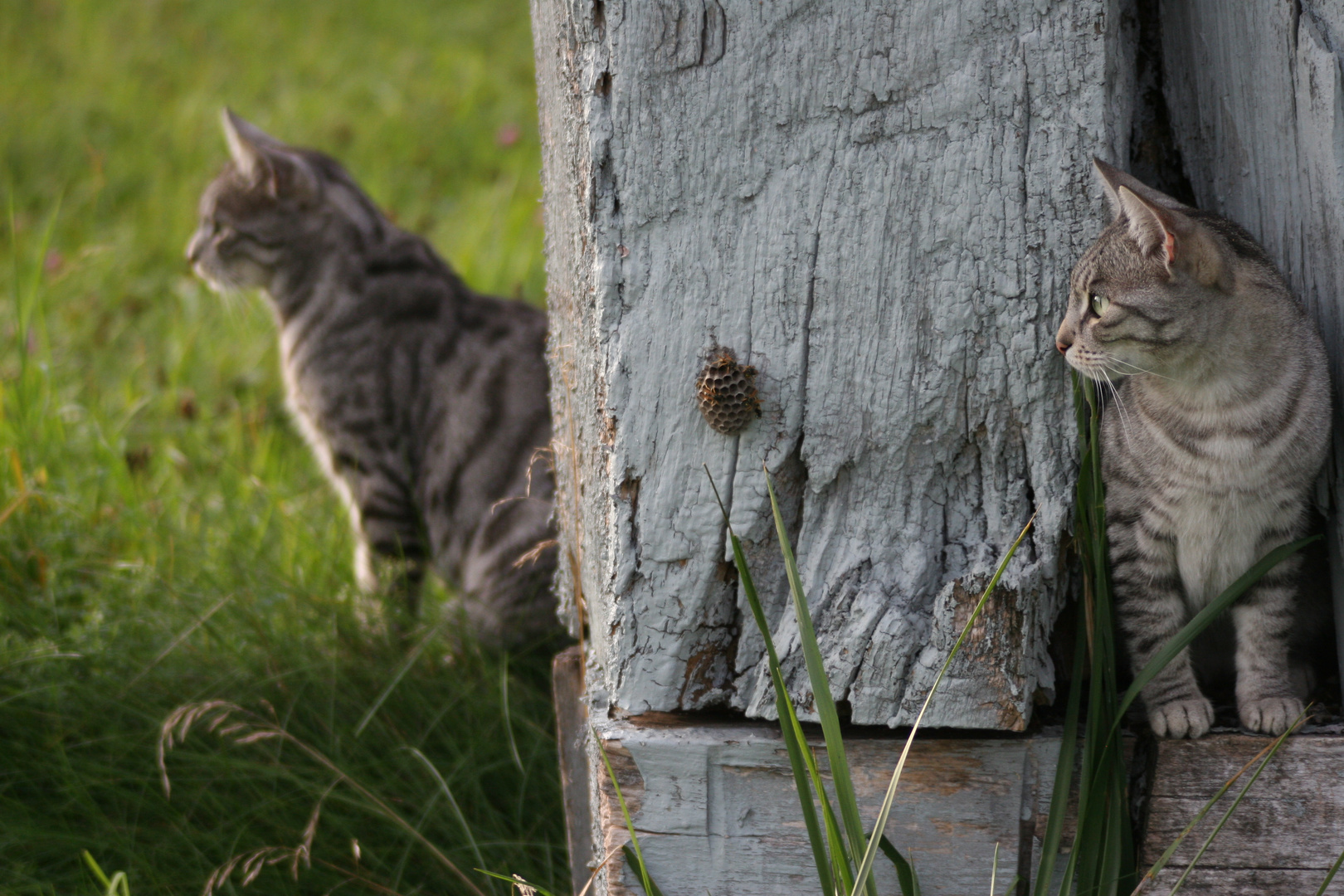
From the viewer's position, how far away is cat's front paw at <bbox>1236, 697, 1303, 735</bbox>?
1721mm

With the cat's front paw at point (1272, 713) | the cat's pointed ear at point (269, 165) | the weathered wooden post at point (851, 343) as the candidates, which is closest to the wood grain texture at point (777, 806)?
the weathered wooden post at point (851, 343)

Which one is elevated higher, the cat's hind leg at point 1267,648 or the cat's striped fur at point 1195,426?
the cat's striped fur at point 1195,426

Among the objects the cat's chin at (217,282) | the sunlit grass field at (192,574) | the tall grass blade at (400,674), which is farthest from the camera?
the cat's chin at (217,282)

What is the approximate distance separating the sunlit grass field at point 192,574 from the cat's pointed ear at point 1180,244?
1.55 m

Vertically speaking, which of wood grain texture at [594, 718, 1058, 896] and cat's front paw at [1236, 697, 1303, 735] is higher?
cat's front paw at [1236, 697, 1303, 735]

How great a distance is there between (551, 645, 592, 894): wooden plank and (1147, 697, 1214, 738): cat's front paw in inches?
38.9

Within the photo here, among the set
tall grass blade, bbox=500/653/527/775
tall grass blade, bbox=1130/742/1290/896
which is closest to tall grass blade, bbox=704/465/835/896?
tall grass blade, bbox=1130/742/1290/896

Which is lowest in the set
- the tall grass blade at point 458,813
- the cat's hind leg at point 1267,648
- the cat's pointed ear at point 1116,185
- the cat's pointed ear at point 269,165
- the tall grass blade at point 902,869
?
the tall grass blade at point 458,813

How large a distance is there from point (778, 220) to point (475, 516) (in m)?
1.91

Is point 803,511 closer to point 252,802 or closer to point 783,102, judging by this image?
point 783,102

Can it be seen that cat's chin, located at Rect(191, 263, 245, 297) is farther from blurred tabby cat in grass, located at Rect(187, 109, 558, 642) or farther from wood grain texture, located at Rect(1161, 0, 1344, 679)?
wood grain texture, located at Rect(1161, 0, 1344, 679)

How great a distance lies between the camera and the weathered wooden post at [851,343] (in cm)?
161

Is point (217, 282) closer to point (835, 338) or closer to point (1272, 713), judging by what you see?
point (835, 338)

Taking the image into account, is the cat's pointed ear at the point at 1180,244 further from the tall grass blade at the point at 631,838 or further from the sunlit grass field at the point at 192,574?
the sunlit grass field at the point at 192,574
